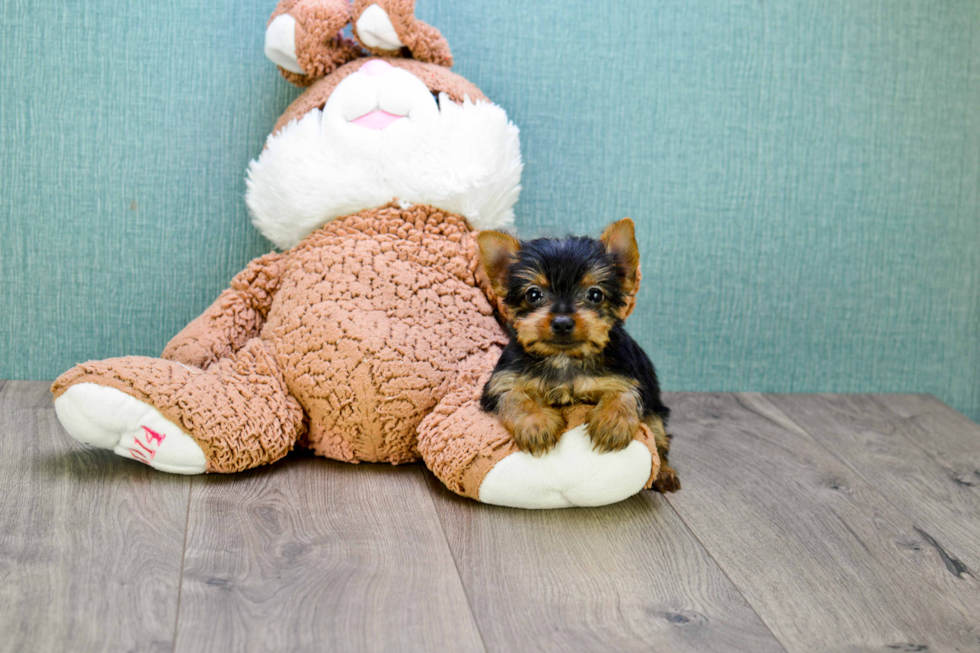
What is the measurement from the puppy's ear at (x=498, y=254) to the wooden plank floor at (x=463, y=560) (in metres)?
0.44

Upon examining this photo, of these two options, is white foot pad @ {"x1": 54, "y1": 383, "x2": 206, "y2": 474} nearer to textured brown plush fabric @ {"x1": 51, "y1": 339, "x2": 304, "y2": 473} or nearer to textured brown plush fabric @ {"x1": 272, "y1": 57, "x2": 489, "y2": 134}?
textured brown plush fabric @ {"x1": 51, "y1": 339, "x2": 304, "y2": 473}

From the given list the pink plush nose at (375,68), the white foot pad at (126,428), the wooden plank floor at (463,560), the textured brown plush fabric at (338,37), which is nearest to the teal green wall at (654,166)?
the textured brown plush fabric at (338,37)

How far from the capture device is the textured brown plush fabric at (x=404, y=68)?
2.04 metres

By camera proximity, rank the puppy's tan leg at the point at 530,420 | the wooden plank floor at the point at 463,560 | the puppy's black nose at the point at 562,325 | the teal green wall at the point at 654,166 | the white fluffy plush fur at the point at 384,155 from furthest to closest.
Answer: the teal green wall at the point at 654,166
the white fluffy plush fur at the point at 384,155
the puppy's tan leg at the point at 530,420
the puppy's black nose at the point at 562,325
the wooden plank floor at the point at 463,560

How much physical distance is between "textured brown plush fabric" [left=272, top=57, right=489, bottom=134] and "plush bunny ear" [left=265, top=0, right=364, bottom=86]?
0.04m

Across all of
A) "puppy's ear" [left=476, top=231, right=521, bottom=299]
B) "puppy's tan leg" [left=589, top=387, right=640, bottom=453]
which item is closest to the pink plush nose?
"puppy's ear" [left=476, top=231, right=521, bottom=299]

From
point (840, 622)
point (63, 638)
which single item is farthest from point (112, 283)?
point (840, 622)

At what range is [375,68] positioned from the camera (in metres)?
2.03

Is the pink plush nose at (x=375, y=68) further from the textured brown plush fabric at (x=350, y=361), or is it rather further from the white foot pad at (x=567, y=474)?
the white foot pad at (x=567, y=474)

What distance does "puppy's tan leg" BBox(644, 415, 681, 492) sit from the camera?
1838 mm

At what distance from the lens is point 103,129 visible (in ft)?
7.42

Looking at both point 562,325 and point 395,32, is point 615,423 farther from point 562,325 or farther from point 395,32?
point 395,32

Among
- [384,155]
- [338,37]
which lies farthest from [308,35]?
[384,155]

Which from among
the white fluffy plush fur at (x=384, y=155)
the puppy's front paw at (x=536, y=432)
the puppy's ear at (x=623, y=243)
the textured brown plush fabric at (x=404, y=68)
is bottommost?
the puppy's front paw at (x=536, y=432)
